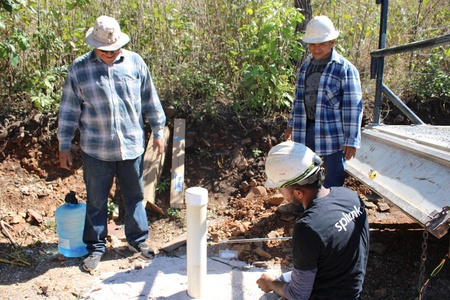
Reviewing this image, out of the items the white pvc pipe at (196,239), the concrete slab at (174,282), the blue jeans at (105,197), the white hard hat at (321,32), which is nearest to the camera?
the white pvc pipe at (196,239)

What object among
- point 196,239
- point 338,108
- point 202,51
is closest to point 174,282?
point 196,239

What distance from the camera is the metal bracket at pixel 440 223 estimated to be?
280cm

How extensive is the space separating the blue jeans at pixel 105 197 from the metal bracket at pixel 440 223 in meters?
2.48

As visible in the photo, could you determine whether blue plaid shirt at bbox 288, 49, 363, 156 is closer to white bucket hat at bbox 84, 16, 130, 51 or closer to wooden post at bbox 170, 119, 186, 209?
white bucket hat at bbox 84, 16, 130, 51

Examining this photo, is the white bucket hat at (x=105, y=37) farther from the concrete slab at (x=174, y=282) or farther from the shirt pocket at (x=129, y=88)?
the concrete slab at (x=174, y=282)

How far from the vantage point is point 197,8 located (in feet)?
21.5

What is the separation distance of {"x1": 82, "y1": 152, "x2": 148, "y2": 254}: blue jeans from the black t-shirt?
216 centimetres

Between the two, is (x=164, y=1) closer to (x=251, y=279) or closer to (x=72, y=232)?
(x=72, y=232)

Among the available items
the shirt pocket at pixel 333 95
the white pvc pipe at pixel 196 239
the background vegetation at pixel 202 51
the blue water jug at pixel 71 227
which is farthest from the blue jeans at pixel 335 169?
the blue water jug at pixel 71 227

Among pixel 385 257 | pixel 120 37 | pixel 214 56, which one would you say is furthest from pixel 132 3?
pixel 385 257

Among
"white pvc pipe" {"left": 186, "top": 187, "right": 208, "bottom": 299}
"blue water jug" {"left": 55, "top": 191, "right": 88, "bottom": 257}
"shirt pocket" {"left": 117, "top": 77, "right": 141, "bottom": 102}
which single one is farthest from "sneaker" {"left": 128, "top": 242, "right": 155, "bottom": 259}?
"shirt pocket" {"left": 117, "top": 77, "right": 141, "bottom": 102}

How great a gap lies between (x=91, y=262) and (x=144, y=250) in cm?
49

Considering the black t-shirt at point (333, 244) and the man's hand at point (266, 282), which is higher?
the black t-shirt at point (333, 244)

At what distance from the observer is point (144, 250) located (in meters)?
4.14
